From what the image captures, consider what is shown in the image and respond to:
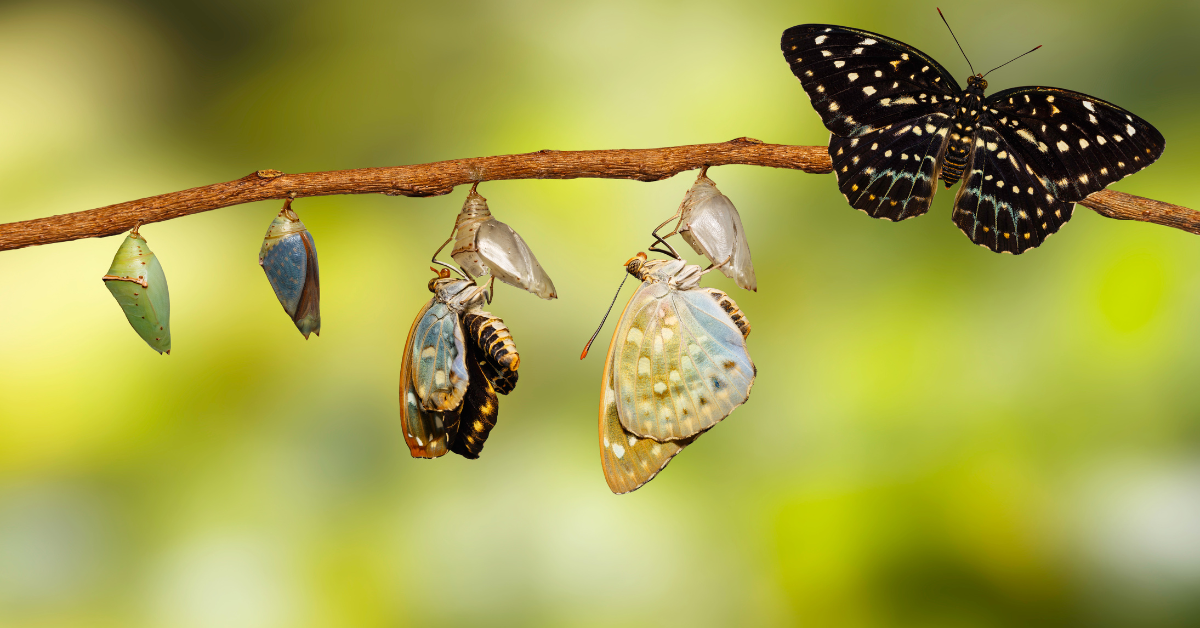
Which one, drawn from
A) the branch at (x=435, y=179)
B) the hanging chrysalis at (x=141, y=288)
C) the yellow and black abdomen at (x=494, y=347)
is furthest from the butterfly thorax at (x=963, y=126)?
the hanging chrysalis at (x=141, y=288)

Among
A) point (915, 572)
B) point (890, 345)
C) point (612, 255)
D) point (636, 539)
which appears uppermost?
point (612, 255)

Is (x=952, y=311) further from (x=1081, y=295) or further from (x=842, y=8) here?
(x=842, y=8)

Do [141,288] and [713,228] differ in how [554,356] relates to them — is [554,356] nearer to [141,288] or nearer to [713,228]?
[713,228]

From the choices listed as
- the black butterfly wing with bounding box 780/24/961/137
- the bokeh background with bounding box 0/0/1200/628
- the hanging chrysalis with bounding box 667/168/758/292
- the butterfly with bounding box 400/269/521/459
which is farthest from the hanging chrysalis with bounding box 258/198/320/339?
the black butterfly wing with bounding box 780/24/961/137

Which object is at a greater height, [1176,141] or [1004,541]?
[1176,141]

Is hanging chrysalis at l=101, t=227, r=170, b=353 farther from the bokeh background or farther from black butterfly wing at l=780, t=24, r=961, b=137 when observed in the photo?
black butterfly wing at l=780, t=24, r=961, b=137

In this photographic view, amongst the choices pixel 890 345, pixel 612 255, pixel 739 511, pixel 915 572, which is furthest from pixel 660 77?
pixel 915 572

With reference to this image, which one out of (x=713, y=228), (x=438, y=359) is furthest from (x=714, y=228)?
(x=438, y=359)
